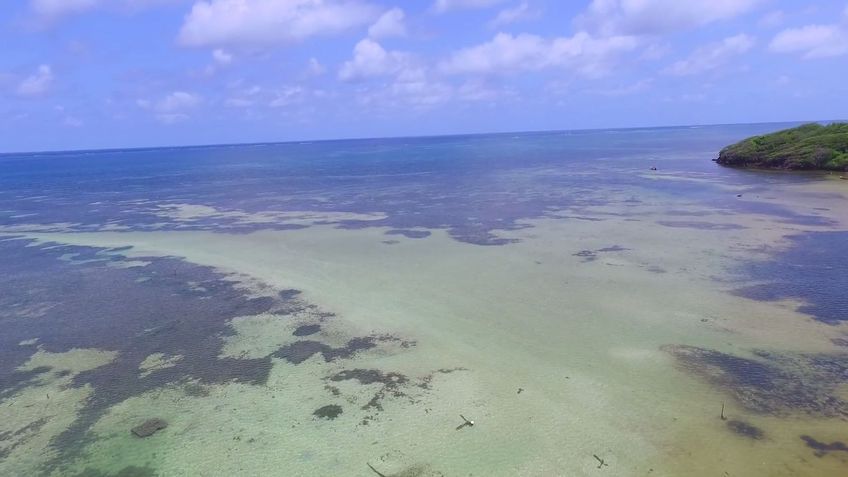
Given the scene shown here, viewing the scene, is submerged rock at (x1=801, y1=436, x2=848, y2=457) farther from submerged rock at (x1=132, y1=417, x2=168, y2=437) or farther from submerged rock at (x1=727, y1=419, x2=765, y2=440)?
submerged rock at (x1=132, y1=417, x2=168, y2=437)

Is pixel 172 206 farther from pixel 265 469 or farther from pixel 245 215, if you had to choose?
pixel 265 469

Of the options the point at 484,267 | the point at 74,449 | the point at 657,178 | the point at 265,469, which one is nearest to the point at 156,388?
the point at 74,449

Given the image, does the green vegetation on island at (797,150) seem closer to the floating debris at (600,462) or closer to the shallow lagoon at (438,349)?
the shallow lagoon at (438,349)

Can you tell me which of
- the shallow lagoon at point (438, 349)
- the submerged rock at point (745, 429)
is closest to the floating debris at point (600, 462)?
the shallow lagoon at point (438, 349)

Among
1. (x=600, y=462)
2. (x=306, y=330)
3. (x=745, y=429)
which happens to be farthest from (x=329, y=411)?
(x=745, y=429)

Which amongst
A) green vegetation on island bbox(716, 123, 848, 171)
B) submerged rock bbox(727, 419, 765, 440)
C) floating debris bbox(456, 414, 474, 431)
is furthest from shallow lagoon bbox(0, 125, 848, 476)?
green vegetation on island bbox(716, 123, 848, 171)

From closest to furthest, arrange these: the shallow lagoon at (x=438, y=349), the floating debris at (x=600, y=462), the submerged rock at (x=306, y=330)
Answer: the floating debris at (x=600, y=462) < the shallow lagoon at (x=438, y=349) < the submerged rock at (x=306, y=330)
